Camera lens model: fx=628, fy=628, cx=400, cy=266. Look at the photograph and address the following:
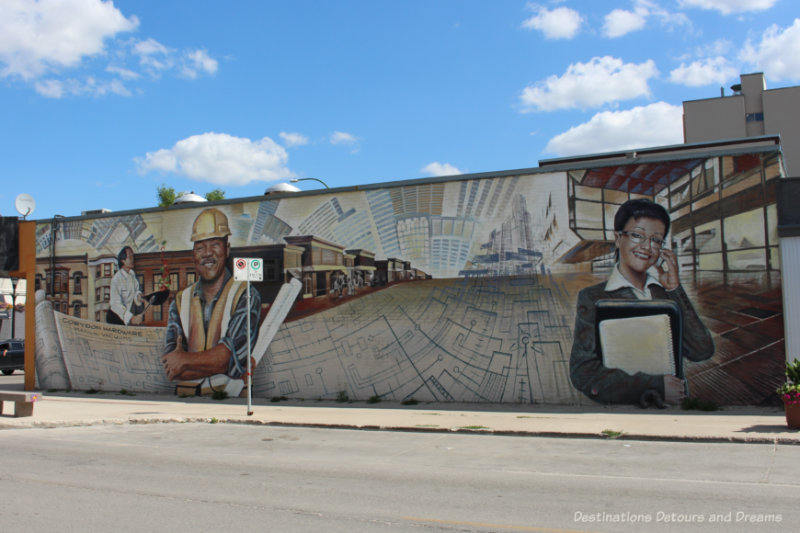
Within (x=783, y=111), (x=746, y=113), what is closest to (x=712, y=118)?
(x=746, y=113)

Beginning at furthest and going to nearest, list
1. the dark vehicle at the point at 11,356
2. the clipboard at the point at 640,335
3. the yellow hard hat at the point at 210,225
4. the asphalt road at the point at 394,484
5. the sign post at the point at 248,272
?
the dark vehicle at the point at 11,356 → the yellow hard hat at the point at 210,225 → the sign post at the point at 248,272 → the clipboard at the point at 640,335 → the asphalt road at the point at 394,484

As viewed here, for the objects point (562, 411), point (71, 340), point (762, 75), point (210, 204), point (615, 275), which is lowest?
point (562, 411)

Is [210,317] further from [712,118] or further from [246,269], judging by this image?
[712,118]

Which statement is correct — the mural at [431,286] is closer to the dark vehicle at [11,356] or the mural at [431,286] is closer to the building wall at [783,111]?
the dark vehicle at [11,356]

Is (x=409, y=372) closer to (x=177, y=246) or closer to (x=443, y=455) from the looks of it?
(x=443, y=455)

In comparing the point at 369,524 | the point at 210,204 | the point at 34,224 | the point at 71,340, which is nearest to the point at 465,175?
the point at 210,204

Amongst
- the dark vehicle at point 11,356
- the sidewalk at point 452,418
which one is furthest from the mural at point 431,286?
the dark vehicle at point 11,356

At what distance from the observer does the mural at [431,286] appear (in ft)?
45.0

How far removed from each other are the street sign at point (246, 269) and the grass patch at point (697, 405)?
32.4ft

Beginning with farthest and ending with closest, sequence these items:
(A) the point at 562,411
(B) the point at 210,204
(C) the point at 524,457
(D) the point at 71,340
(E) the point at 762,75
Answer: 1. (E) the point at 762,75
2. (D) the point at 71,340
3. (B) the point at 210,204
4. (A) the point at 562,411
5. (C) the point at 524,457

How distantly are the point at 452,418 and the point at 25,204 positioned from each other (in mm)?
16871

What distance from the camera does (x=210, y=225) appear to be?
1902 cm

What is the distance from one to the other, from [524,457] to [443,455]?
125cm

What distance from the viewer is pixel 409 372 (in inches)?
635
